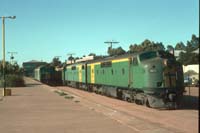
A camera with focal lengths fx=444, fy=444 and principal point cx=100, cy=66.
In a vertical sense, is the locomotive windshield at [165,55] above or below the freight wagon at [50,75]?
above

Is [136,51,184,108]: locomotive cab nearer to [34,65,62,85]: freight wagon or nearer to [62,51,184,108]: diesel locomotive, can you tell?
[62,51,184,108]: diesel locomotive

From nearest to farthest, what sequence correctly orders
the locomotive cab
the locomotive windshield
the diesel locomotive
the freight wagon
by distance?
the locomotive cab → the diesel locomotive → the locomotive windshield → the freight wagon

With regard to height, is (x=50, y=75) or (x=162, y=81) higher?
(x=50, y=75)

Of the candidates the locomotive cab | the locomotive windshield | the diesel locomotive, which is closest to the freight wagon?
the diesel locomotive

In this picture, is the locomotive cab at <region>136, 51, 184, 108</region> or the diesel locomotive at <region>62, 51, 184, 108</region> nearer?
the locomotive cab at <region>136, 51, 184, 108</region>

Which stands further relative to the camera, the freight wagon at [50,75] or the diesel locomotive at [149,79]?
the freight wagon at [50,75]

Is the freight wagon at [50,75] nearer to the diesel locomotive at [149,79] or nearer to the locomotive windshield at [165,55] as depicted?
the diesel locomotive at [149,79]

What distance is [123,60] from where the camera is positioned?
28719mm

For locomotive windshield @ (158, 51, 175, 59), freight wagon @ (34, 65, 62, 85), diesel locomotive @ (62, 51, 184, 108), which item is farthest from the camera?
freight wagon @ (34, 65, 62, 85)

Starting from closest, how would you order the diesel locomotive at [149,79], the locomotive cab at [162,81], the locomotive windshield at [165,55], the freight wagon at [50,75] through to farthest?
the locomotive cab at [162,81], the diesel locomotive at [149,79], the locomotive windshield at [165,55], the freight wagon at [50,75]

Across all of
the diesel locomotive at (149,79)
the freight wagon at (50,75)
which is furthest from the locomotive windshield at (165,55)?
the freight wagon at (50,75)

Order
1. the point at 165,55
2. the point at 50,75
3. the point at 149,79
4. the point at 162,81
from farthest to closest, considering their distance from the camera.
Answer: the point at 50,75
the point at 165,55
the point at 149,79
the point at 162,81

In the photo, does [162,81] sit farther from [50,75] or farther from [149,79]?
[50,75]

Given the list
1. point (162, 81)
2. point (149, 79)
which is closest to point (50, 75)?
point (149, 79)
